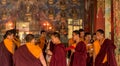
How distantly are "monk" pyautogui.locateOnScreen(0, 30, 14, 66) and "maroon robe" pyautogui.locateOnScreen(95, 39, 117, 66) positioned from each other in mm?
3008

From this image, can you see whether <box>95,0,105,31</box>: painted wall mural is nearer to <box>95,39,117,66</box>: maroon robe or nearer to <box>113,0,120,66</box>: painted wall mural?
<box>113,0,120,66</box>: painted wall mural

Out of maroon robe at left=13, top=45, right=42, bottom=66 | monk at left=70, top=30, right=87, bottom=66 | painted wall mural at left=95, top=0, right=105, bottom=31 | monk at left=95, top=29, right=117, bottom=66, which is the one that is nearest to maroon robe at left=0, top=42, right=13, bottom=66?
maroon robe at left=13, top=45, right=42, bottom=66

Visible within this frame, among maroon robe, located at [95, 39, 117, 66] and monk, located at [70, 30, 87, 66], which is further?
monk, located at [70, 30, 87, 66]

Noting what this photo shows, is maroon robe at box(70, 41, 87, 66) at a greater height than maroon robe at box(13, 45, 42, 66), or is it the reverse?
maroon robe at box(13, 45, 42, 66)

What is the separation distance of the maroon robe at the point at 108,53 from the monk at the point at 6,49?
3.01 m

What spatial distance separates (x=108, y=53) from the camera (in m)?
8.62

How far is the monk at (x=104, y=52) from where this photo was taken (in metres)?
8.57

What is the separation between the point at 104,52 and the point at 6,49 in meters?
3.31

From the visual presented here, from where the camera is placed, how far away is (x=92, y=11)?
52.4 ft

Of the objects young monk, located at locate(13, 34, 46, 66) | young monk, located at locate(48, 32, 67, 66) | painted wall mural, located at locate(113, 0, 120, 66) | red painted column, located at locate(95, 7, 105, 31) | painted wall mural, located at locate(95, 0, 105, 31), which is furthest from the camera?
red painted column, located at locate(95, 7, 105, 31)

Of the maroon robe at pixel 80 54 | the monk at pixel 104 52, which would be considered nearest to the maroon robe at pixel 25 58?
the maroon robe at pixel 80 54

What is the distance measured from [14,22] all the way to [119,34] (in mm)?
10279

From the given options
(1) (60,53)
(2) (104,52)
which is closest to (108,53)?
(2) (104,52)

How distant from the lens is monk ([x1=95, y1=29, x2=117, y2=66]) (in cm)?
857
